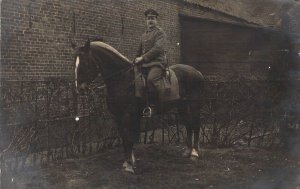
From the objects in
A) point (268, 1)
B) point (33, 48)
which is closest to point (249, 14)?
point (268, 1)

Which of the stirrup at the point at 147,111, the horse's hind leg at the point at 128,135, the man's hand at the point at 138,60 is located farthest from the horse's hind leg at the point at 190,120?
the man's hand at the point at 138,60

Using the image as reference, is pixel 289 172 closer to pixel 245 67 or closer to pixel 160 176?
pixel 160 176

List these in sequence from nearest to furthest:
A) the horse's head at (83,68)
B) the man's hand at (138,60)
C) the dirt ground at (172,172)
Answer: the dirt ground at (172,172), the horse's head at (83,68), the man's hand at (138,60)

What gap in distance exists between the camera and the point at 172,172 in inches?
295

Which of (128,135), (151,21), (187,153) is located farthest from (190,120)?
(151,21)

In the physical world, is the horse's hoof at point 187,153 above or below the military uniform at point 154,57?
below

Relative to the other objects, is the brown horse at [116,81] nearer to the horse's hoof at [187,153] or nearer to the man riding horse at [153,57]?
the man riding horse at [153,57]

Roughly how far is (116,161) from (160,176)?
55.2 inches

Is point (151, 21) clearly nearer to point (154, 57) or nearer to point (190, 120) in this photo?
point (154, 57)

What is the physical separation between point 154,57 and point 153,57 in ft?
0.17

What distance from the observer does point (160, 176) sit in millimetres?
7145

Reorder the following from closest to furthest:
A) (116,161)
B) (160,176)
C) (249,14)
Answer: (160,176) → (116,161) → (249,14)

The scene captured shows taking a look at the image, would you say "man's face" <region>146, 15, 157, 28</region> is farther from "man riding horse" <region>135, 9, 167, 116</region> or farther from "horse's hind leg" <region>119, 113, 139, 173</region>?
"horse's hind leg" <region>119, 113, 139, 173</region>

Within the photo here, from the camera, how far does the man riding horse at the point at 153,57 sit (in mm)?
7781
